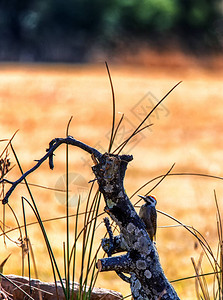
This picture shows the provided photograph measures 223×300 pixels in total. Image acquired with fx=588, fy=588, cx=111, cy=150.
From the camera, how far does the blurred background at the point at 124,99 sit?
3.15 m

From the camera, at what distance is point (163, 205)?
3.89 m

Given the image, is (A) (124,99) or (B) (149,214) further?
(A) (124,99)

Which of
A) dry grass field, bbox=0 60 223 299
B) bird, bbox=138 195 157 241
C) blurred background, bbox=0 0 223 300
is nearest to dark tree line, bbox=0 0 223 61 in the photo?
blurred background, bbox=0 0 223 300

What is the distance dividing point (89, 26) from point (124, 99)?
461 centimetres

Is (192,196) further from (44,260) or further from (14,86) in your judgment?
(14,86)

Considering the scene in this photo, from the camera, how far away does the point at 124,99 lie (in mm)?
6625

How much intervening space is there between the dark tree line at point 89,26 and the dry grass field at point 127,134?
941mm

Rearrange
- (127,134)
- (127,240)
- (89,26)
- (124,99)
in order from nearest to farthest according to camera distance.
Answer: (127,240) → (127,134) → (124,99) → (89,26)

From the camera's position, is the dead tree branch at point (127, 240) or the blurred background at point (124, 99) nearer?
the dead tree branch at point (127, 240)

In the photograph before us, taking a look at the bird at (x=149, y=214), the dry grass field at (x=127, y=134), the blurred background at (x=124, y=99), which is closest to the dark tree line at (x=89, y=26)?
the blurred background at (x=124, y=99)

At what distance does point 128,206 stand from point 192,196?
3.40 metres

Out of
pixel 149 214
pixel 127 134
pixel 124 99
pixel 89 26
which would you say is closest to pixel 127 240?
pixel 149 214

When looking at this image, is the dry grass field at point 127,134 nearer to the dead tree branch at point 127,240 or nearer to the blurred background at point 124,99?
the blurred background at point 124,99

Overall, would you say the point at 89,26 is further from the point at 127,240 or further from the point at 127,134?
the point at 127,240
